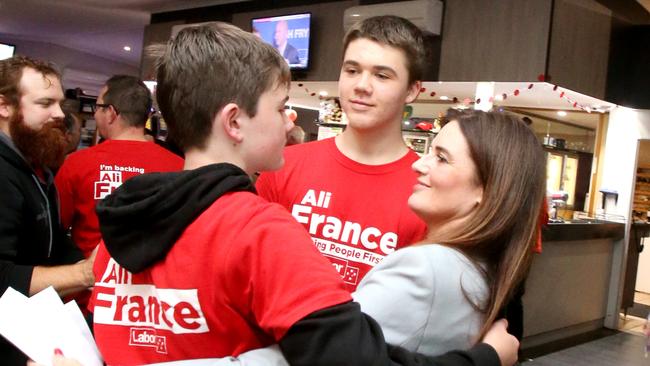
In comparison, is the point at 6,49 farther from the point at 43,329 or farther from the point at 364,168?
the point at 43,329

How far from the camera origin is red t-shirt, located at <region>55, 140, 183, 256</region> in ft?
8.61

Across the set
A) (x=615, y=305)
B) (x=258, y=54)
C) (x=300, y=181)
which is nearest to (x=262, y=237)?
(x=258, y=54)

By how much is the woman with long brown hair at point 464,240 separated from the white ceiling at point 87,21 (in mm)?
→ 6771

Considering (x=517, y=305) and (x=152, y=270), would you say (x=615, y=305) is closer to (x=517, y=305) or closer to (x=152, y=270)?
(x=517, y=305)

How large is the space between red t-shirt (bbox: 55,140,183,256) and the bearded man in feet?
1.11

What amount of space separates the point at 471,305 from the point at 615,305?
6.11 metres

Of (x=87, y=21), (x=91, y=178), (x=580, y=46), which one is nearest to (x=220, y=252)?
(x=91, y=178)

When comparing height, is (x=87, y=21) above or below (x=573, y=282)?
above

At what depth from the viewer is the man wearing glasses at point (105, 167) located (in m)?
2.63

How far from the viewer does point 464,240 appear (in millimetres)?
1149

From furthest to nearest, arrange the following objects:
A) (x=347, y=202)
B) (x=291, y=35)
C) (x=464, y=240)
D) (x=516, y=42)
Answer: (x=291, y=35)
(x=516, y=42)
(x=347, y=202)
(x=464, y=240)

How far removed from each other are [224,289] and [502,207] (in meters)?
0.61

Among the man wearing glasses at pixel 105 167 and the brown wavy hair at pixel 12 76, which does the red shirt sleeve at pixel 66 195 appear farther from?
the brown wavy hair at pixel 12 76

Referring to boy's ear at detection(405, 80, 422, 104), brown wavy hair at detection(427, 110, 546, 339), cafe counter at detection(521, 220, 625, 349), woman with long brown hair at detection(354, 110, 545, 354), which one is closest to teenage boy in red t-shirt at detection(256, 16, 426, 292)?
boy's ear at detection(405, 80, 422, 104)
